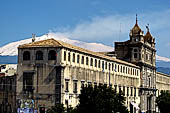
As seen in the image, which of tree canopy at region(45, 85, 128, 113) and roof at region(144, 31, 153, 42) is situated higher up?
roof at region(144, 31, 153, 42)

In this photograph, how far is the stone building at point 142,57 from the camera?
11666 centimetres

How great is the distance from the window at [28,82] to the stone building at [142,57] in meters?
55.3

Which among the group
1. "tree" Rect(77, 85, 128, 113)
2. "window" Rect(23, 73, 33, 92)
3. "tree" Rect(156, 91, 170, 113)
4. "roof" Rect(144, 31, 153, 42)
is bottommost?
"tree" Rect(156, 91, 170, 113)

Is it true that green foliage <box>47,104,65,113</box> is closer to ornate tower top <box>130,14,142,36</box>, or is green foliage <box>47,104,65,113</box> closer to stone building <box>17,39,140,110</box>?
stone building <box>17,39,140,110</box>

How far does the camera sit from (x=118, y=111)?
62.1 meters

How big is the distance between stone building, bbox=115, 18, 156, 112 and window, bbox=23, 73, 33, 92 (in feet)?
182

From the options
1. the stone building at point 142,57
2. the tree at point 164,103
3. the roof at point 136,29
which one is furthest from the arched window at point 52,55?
the roof at point 136,29

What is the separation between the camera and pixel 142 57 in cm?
11769

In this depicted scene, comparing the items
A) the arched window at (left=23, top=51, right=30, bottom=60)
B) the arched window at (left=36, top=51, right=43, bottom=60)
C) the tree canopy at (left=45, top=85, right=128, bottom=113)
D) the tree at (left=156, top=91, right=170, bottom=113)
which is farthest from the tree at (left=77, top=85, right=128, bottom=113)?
the tree at (left=156, top=91, right=170, bottom=113)

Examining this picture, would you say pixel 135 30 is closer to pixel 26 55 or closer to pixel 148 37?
pixel 148 37

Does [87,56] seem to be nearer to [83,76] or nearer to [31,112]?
[83,76]

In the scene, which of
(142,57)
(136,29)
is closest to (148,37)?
(136,29)

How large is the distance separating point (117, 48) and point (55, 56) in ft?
193

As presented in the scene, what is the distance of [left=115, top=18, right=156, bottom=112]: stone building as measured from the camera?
117 meters
